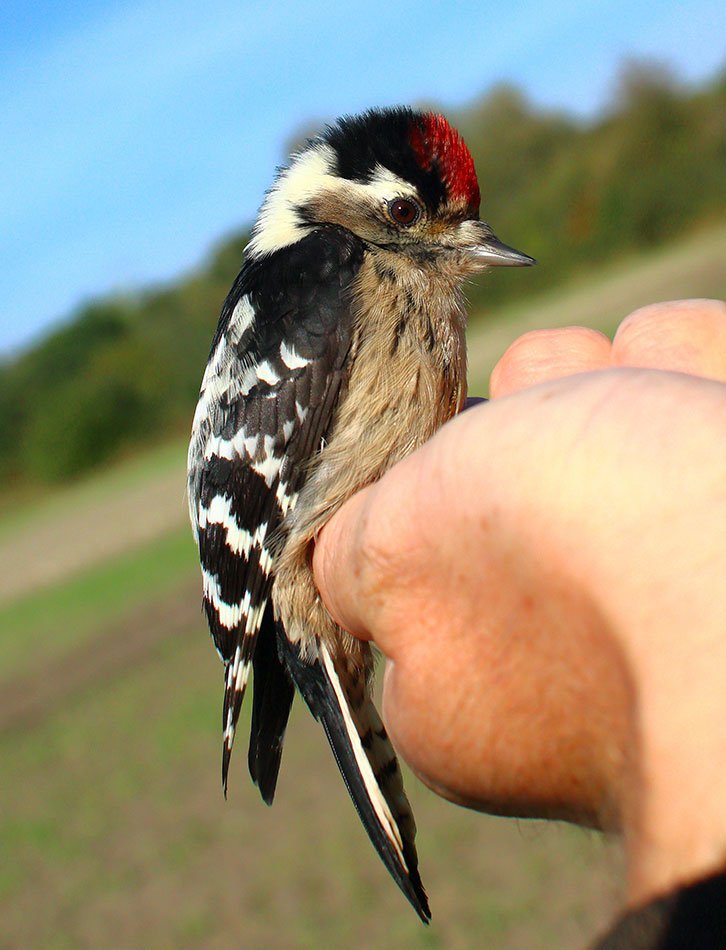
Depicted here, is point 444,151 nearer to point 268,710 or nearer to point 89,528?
point 268,710

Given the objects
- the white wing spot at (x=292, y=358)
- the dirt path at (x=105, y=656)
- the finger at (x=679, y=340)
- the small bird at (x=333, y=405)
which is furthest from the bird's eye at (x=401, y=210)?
the dirt path at (x=105, y=656)

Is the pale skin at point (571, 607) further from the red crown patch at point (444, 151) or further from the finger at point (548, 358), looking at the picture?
the red crown patch at point (444, 151)

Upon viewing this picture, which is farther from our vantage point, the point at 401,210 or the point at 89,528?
the point at 89,528

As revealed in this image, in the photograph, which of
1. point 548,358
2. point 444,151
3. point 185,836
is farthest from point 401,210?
point 185,836

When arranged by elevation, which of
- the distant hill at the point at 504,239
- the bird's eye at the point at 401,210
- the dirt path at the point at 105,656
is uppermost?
the bird's eye at the point at 401,210

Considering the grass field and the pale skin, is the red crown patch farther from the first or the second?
the grass field

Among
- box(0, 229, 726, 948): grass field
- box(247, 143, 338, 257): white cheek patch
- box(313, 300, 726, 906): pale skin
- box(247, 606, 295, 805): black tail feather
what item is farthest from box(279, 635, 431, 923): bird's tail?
box(247, 143, 338, 257): white cheek patch
